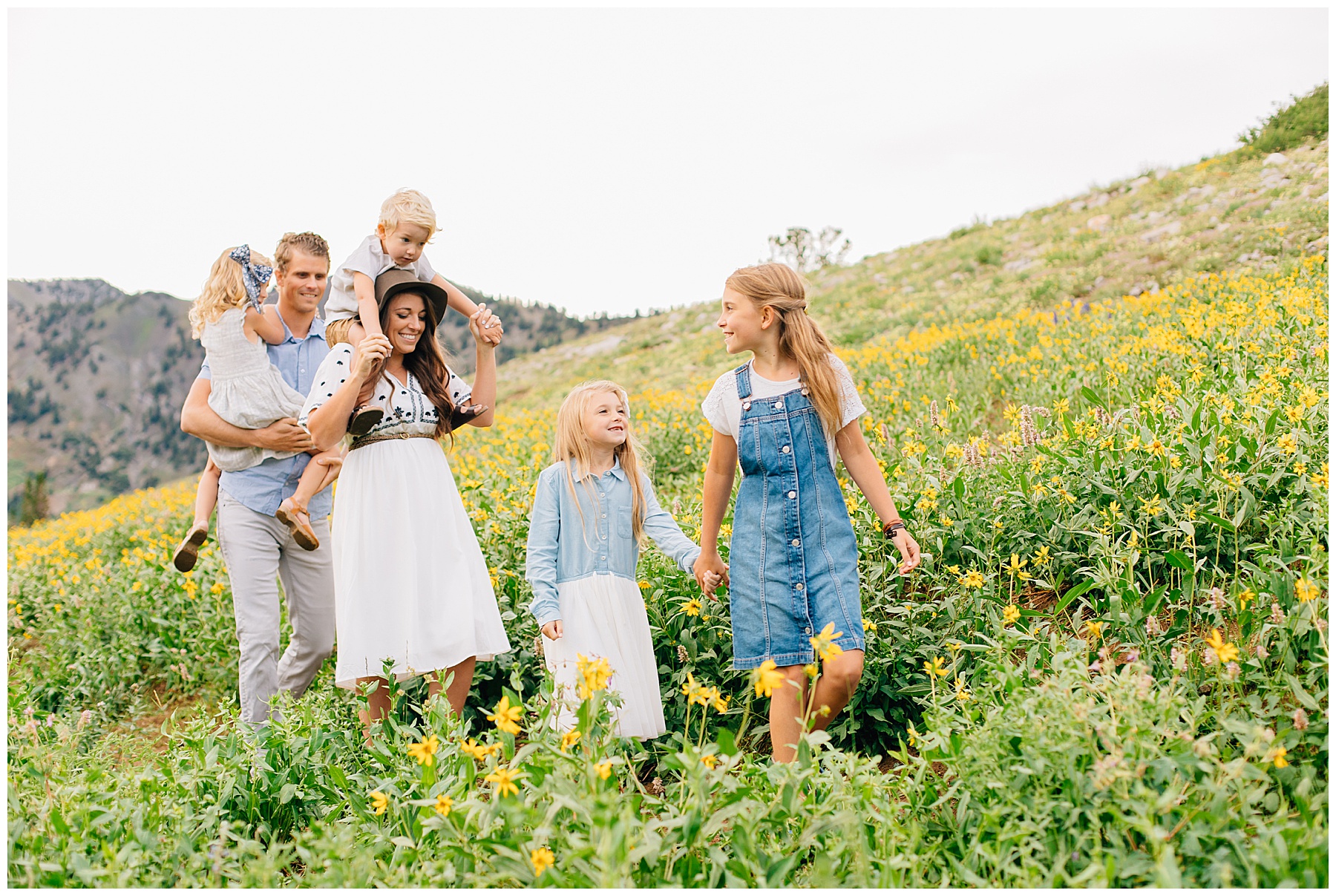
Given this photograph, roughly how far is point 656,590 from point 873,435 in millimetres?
2420

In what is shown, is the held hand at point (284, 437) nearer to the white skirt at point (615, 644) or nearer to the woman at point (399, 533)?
the woman at point (399, 533)

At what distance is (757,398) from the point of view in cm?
303

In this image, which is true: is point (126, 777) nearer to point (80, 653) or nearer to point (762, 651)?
point (762, 651)

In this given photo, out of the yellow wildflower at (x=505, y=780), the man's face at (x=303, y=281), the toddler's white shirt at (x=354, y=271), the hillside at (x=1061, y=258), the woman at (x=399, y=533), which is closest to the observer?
the yellow wildflower at (x=505, y=780)

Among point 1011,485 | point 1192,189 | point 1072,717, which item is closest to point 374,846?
point 1072,717

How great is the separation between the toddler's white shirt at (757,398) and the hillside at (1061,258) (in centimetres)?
644

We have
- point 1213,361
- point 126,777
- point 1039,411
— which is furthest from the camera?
point 1213,361

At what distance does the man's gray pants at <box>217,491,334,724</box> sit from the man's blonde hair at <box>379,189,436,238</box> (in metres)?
1.30

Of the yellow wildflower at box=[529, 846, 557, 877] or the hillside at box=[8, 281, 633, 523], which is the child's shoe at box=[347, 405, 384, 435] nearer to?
the yellow wildflower at box=[529, 846, 557, 877]

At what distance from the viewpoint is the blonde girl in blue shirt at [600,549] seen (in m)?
2.97

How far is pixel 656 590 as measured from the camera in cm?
372

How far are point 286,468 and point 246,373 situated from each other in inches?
16.2

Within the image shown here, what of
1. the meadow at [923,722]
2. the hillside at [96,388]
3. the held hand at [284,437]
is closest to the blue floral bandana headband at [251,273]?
the held hand at [284,437]

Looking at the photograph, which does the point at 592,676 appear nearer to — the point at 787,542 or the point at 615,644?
the point at 615,644
